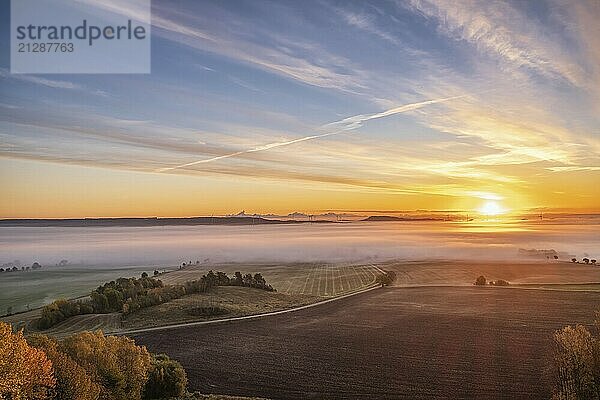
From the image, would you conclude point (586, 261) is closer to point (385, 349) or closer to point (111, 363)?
point (385, 349)

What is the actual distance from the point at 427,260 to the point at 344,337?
78.6 m

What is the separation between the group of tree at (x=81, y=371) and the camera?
2498 centimetres

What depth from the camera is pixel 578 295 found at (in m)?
69.6

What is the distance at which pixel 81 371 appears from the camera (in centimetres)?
2678

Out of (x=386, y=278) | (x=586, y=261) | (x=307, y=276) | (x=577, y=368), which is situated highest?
(x=577, y=368)

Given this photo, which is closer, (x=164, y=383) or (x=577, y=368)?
(x=577, y=368)

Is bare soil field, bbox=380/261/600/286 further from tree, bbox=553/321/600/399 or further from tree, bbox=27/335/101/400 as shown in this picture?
tree, bbox=27/335/101/400

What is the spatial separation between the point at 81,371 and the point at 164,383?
22.4 feet

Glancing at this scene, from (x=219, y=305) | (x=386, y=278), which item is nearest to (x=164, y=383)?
(x=219, y=305)

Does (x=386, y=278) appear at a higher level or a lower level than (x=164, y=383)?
lower

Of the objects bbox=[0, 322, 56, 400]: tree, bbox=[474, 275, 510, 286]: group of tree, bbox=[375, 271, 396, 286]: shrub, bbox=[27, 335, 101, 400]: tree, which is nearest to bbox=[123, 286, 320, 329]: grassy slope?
bbox=[375, 271, 396, 286]: shrub

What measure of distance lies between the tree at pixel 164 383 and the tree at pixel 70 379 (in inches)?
200

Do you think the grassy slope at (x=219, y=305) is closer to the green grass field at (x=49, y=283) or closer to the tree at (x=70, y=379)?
the green grass field at (x=49, y=283)

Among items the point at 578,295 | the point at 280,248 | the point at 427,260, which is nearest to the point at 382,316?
the point at 578,295
